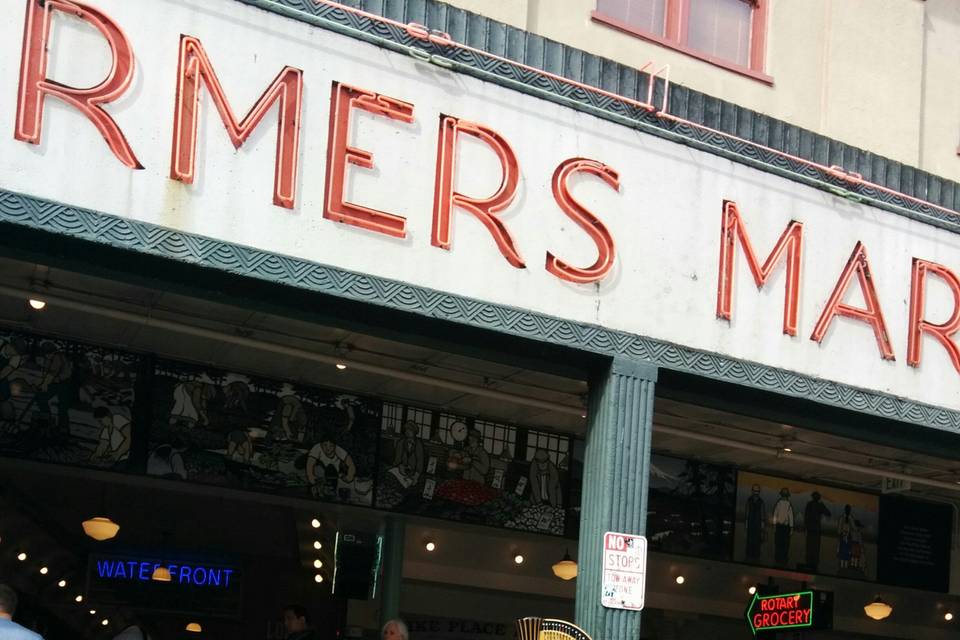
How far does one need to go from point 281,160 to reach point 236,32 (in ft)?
3.13

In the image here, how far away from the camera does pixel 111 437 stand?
47.0 feet

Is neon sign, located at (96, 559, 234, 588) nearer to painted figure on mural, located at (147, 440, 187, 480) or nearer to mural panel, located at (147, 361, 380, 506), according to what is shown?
mural panel, located at (147, 361, 380, 506)

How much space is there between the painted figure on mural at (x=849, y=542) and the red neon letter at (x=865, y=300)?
715 centimetres

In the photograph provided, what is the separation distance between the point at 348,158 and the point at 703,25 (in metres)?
4.78

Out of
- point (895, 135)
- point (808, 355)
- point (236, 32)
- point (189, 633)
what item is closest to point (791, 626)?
point (808, 355)

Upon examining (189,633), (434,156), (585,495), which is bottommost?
(189,633)

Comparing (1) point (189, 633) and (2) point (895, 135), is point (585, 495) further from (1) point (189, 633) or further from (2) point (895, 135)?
(1) point (189, 633)

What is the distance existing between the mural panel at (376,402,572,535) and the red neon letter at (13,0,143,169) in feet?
23.6

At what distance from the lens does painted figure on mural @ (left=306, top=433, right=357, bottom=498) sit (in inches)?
605

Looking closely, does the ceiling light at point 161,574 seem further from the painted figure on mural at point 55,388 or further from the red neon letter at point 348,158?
the red neon letter at point 348,158

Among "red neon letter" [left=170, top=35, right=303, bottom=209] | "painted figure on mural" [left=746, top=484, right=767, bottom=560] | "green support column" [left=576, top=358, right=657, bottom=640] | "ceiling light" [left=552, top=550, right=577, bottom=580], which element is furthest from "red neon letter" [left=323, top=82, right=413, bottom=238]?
"painted figure on mural" [left=746, top=484, right=767, bottom=560]

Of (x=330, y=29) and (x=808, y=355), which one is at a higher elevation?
(x=330, y=29)

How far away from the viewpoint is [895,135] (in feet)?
48.0

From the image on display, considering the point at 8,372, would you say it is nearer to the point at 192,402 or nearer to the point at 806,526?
the point at 192,402
